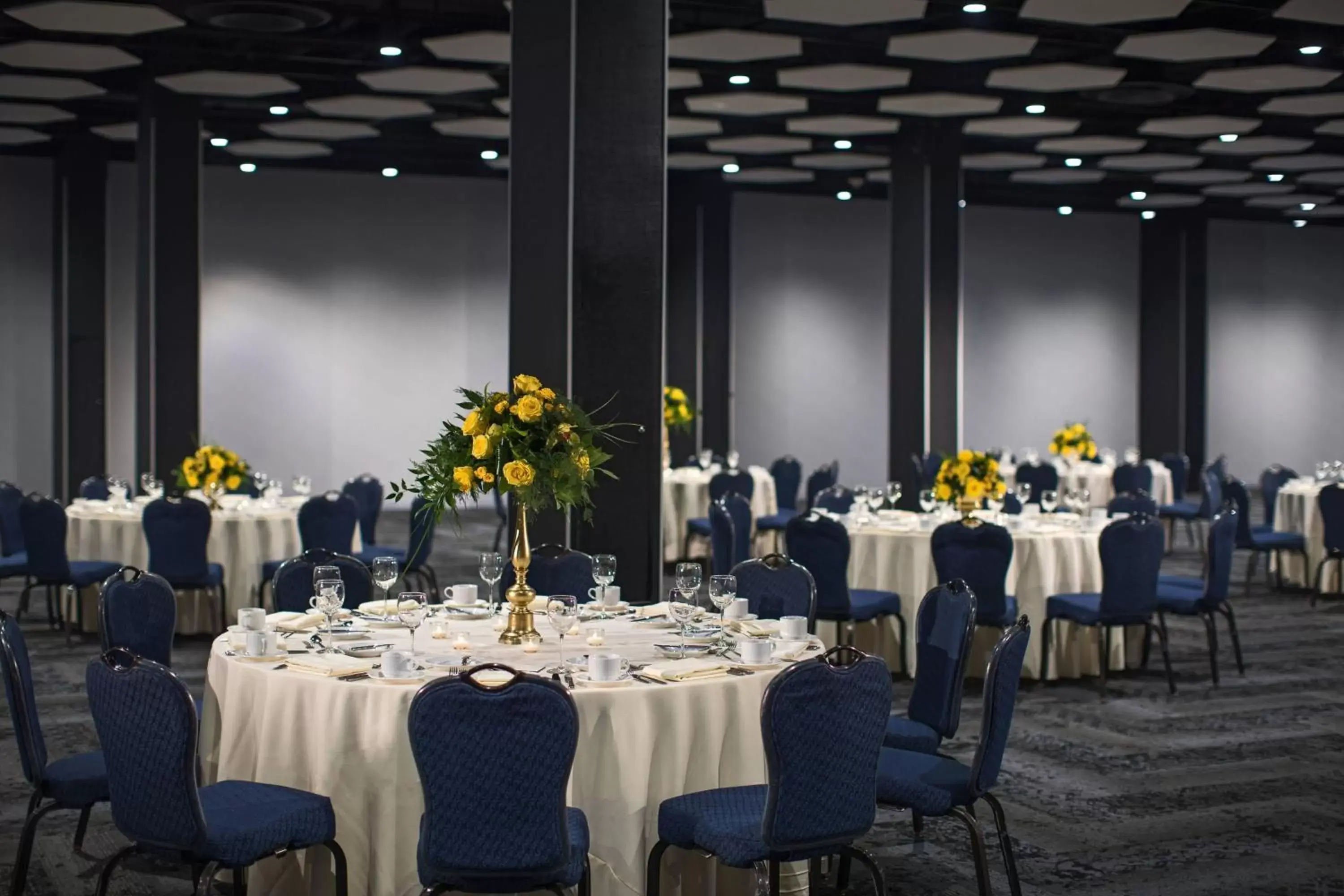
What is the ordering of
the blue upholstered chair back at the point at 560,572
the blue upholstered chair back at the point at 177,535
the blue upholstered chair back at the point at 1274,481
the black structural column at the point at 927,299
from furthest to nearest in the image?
the black structural column at the point at 927,299, the blue upholstered chair back at the point at 1274,481, the blue upholstered chair back at the point at 177,535, the blue upholstered chair back at the point at 560,572

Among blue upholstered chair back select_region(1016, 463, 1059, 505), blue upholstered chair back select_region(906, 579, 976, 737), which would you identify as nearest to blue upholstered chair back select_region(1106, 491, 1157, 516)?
blue upholstered chair back select_region(1016, 463, 1059, 505)

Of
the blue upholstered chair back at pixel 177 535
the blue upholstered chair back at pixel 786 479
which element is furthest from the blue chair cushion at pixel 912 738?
the blue upholstered chair back at pixel 786 479

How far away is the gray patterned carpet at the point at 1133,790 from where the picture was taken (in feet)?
16.5

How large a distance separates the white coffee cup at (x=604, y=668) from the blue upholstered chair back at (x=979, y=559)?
3.55m

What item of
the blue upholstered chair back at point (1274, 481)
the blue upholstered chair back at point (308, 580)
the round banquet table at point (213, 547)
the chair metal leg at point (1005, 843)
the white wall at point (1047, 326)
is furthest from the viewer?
the white wall at point (1047, 326)

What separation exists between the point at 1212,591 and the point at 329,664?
5.57 metres

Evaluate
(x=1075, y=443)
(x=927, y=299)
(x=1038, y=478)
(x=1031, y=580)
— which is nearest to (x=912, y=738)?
(x=1031, y=580)

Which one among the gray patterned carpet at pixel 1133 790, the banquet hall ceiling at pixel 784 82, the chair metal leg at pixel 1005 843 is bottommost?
the gray patterned carpet at pixel 1133 790

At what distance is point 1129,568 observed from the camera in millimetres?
7742

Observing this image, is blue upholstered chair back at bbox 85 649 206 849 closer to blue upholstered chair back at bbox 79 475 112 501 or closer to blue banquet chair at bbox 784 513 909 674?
blue banquet chair at bbox 784 513 909 674

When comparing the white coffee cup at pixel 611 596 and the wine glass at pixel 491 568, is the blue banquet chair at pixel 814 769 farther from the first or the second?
the white coffee cup at pixel 611 596

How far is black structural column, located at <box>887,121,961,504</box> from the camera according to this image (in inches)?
548

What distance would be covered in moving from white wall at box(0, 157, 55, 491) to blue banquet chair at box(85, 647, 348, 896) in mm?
13095

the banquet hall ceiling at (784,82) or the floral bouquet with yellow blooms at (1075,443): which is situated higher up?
the banquet hall ceiling at (784,82)
